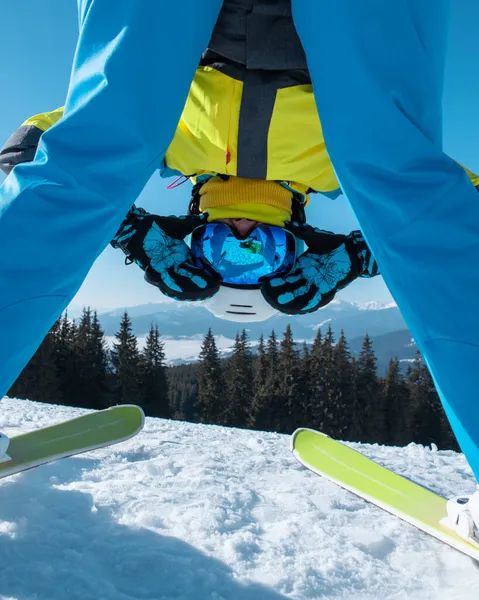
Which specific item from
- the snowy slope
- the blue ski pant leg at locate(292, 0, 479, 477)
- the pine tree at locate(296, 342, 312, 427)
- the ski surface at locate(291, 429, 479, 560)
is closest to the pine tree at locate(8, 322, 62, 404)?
the pine tree at locate(296, 342, 312, 427)

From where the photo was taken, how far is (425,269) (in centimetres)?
89

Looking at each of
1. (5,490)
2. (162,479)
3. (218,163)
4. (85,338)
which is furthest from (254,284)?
(85,338)

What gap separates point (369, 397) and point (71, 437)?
3699 cm

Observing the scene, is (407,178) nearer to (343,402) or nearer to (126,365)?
(126,365)

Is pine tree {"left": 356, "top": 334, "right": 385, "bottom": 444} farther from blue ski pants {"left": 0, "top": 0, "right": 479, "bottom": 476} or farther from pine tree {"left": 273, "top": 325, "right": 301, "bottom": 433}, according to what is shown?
blue ski pants {"left": 0, "top": 0, "right": 479, "bottom": 476}

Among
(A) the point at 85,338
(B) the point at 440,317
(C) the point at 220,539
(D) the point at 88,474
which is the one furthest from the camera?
(A) the point at 85,338

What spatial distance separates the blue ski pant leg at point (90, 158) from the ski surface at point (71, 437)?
1.12 m

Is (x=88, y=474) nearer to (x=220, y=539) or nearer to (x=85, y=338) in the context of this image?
(x=220, y=539)

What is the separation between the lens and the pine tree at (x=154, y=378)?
35.2 metres

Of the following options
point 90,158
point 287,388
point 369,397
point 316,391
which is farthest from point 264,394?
point 90,158

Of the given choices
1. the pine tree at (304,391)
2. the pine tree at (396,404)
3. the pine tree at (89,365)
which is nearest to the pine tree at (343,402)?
the pine tree at (304,391)

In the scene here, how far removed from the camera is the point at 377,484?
1.88 metres

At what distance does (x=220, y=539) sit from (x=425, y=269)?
3.20 feet

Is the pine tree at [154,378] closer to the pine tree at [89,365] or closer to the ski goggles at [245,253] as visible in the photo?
the pine tree at [89,365]
